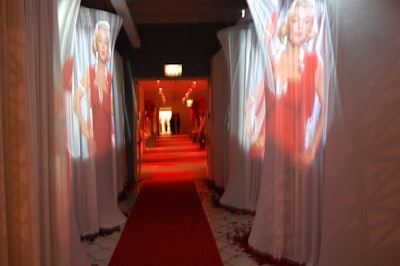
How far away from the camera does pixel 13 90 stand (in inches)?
81.1

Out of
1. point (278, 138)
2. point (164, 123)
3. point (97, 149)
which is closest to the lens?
point (278, 138)

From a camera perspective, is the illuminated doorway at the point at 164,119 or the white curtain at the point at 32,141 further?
the illuminated doorway at the point at 164,119

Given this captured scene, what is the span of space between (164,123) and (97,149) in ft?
74.9

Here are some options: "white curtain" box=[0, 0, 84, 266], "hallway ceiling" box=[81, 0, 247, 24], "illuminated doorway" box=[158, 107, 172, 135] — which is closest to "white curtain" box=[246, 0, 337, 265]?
"white curtain" box=[0, 0, 84, 266]

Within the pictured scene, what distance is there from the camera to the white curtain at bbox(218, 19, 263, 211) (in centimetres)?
521

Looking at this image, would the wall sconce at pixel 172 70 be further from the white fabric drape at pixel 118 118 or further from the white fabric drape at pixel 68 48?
the white fabric drape at pixel 68 48

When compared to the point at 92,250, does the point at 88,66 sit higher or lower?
higher

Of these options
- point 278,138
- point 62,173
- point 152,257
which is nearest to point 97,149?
point 152,257

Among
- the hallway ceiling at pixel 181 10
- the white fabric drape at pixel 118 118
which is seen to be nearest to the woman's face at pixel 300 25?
the white fabric drape at pixel 118 118

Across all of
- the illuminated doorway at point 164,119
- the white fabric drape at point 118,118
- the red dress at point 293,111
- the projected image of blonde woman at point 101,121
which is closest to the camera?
the red dress at point 293,111

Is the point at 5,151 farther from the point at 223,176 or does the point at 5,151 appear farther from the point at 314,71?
the point at 223,176

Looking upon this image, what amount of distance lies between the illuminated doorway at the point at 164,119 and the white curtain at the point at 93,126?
21.4 metres

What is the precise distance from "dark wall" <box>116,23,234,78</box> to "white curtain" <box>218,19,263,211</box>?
259 cm

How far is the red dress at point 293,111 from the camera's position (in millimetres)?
3143
